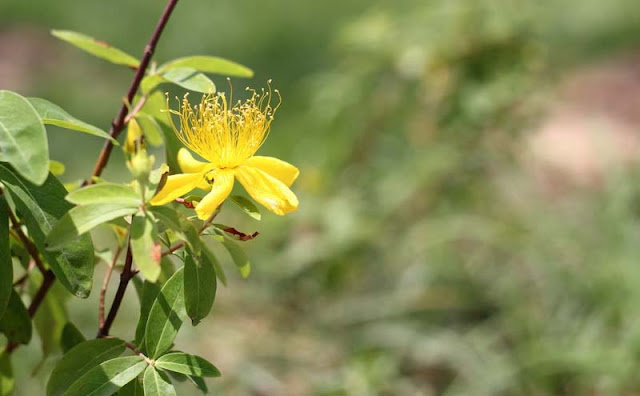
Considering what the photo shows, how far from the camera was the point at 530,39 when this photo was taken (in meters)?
2.55

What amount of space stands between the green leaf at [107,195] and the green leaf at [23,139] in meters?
0.04

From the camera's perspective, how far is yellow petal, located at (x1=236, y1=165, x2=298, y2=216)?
80 centimetres

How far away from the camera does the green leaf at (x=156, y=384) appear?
0.79m

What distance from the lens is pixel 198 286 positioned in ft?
2.64

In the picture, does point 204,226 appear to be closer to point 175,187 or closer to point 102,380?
point 175,187

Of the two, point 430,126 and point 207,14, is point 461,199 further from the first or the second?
point 207,14

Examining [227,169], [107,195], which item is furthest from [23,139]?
[227,169]

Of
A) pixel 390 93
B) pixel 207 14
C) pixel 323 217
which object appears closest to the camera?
pixel 323 217

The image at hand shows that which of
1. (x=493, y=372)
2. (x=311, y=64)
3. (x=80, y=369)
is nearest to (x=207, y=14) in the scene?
(x=311, y=64)

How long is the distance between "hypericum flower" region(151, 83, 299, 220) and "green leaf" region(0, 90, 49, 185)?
4.0 inches

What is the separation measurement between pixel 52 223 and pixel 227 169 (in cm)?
17

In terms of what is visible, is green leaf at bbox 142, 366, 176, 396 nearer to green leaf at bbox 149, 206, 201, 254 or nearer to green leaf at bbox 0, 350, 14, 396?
green leaf at bbox 149, 206, 201, 254

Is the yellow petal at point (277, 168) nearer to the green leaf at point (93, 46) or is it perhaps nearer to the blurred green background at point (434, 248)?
the green leaf at point (93, 46)

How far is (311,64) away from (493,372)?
2227mm
